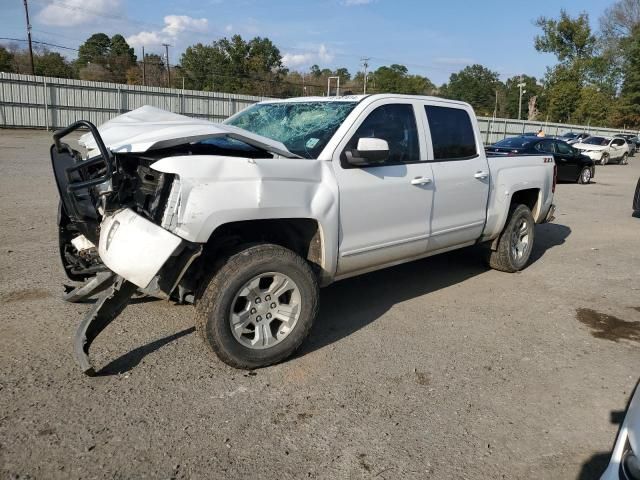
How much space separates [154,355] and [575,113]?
64673mm

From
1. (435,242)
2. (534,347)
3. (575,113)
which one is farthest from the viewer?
Answer: (575,113)

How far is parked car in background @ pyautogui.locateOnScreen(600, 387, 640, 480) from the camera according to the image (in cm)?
199

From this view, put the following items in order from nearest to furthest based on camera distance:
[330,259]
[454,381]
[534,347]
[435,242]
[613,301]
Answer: [454,381] < [330,259] < [534,347] < [435,242] < [613,301]

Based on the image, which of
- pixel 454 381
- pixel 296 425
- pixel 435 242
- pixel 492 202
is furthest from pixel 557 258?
pixel 296 425

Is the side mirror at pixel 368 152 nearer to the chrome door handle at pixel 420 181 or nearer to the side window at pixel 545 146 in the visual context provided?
the chrome door handle at pixel 420 181

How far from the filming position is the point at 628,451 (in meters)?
2.08

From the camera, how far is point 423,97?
5.07 m

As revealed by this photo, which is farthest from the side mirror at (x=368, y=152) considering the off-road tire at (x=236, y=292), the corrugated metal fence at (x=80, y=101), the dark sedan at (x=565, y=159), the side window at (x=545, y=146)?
the corrugated metal fence at (x=80, y=101)

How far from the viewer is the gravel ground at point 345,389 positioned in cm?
283

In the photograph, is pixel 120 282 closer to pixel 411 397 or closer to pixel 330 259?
pixel 330 259

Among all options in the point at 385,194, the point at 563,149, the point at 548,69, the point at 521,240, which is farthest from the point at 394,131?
the point at 548,69

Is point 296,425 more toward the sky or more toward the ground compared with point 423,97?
more toward the ground

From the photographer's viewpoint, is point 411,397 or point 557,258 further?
point 557,258

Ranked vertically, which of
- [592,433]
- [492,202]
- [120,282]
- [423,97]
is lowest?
[592,433]
